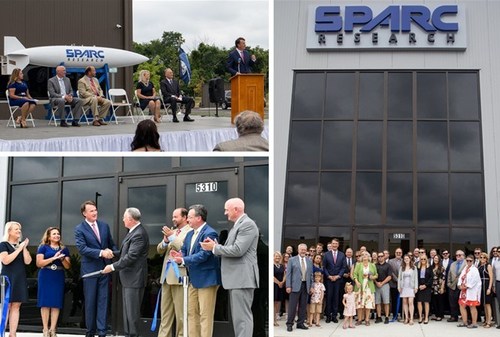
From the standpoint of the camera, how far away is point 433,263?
14133 millimetres

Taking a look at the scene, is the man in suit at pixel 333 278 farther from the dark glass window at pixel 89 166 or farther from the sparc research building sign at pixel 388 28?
the sparc research building sign at pixel 388 28

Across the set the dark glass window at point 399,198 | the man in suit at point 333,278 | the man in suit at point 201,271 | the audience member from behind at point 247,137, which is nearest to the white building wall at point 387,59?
the dark glass window at point 399,198

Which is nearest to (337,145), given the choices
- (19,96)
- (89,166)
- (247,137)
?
(19,96)

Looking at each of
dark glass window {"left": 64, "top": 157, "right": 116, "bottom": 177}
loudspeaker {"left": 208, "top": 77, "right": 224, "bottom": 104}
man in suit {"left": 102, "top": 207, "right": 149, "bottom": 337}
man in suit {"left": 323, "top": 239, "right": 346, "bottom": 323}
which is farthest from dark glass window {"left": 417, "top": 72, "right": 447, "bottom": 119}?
man in suit {"left": 102, "top": 207, "right": 149, "bottom": 337}

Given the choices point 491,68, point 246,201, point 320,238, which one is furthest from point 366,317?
point 491,68

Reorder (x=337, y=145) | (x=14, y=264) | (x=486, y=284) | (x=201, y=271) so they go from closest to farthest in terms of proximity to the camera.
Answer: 1. (x=201, y=271)
2. (x=14, y=264)
3. (x=486, y=284)
4. (x=337, y=145)

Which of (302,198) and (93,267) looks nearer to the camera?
(93,267)

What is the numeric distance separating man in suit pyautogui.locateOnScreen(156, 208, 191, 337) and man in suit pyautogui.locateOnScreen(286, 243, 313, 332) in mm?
4133

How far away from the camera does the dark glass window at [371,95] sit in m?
17.9

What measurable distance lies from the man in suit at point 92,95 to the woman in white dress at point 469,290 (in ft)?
24.6

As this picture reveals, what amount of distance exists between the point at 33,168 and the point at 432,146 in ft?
35.1

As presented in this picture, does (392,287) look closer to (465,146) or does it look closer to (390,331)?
(390,331)

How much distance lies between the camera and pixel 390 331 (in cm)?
1233

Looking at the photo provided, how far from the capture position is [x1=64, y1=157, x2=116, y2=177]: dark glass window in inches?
361
